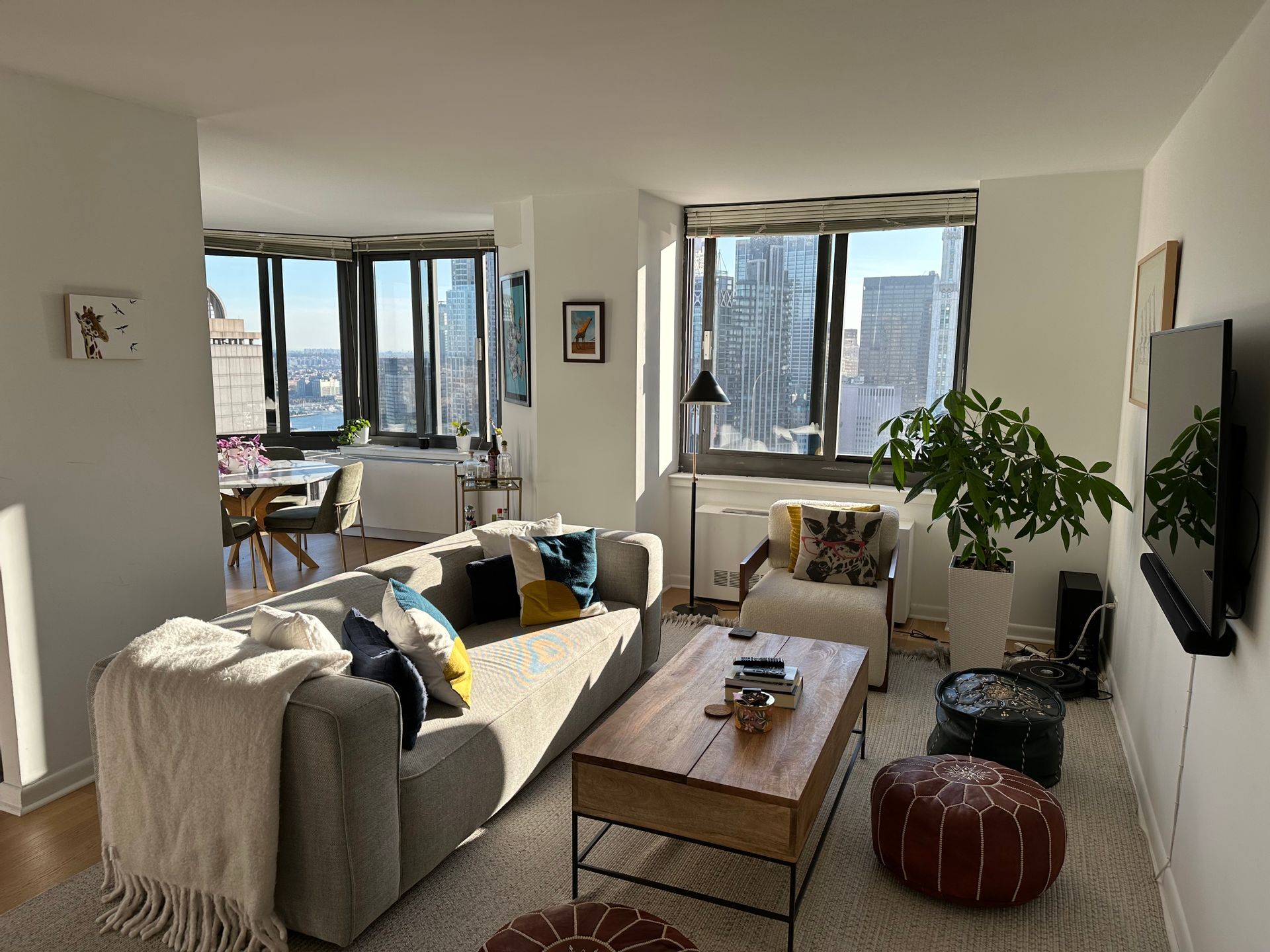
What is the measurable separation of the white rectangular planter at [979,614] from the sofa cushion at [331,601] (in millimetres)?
2657

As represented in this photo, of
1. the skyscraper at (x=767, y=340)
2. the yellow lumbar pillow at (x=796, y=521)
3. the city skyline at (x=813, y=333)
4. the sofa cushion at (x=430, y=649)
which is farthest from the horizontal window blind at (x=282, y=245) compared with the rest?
the sofa cushion at (x=430, y=649)

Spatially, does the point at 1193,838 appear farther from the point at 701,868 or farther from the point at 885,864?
the point at 701,868

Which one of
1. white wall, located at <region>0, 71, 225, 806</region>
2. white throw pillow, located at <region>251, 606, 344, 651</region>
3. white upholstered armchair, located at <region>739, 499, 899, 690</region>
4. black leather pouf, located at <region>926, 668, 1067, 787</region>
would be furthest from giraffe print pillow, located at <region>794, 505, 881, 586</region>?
white wall, located at <region>0, 71, 225, 806</region>

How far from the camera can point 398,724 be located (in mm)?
2338

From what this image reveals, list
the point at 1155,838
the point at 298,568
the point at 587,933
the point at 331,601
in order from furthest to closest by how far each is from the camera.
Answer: the point at 298,568 < the point at 331,601 < the point at 1155,838 < the point at 587,933

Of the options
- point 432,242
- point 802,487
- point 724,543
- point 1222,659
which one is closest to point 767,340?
point 802,487

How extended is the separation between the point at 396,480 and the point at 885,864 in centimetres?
516

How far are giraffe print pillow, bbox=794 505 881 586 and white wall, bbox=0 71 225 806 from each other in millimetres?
2838

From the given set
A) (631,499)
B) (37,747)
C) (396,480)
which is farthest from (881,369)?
(37,747)

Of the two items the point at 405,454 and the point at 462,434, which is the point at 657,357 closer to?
the point at 462,434

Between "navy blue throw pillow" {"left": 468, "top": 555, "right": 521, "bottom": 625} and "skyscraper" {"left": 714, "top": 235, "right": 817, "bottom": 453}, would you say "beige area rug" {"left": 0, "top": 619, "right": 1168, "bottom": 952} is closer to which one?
"navy blue throw pillow" {"left": 468, "top": 555, "right": 521, "bottom": 625}

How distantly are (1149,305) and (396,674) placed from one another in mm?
3408

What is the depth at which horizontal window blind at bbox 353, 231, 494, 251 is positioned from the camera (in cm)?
669

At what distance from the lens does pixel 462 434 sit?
6766 mm
